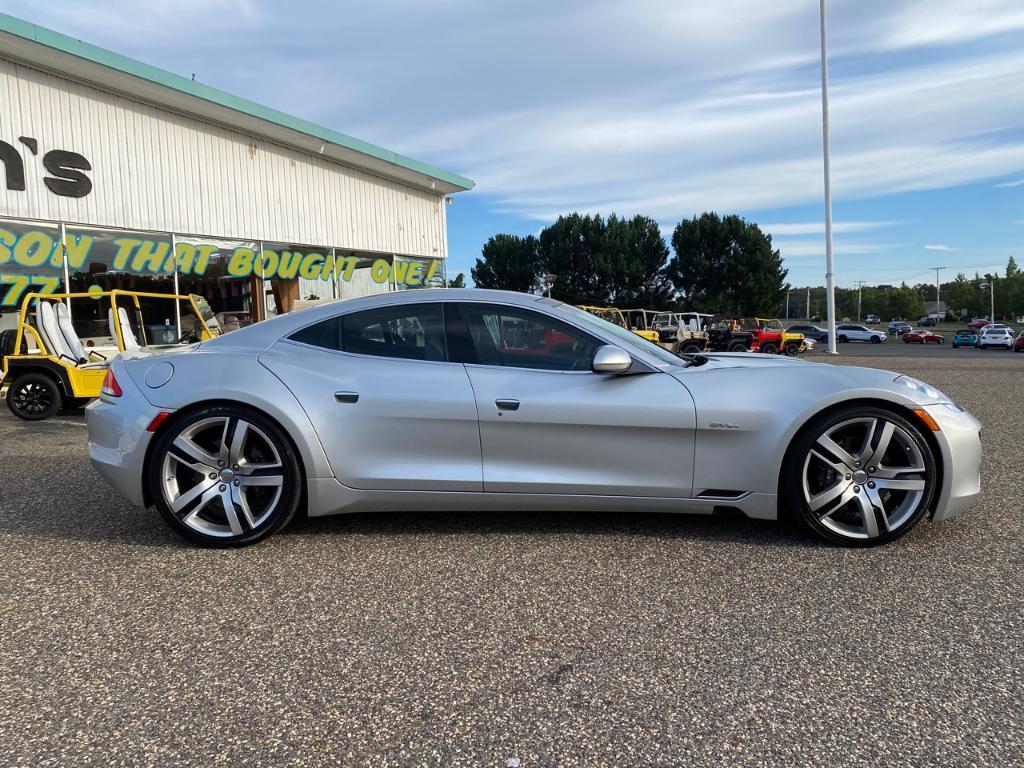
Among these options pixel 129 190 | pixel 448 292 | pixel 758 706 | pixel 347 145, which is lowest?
pixel 758 706

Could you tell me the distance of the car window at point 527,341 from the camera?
3.61 metres

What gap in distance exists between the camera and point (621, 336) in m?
3.71

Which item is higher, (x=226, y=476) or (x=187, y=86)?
(x=187, y=86)

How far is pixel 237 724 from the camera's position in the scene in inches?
82.0

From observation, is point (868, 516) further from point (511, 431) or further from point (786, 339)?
point (786, 339)

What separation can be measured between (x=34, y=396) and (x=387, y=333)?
7.60 m

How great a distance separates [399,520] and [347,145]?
13.4 m

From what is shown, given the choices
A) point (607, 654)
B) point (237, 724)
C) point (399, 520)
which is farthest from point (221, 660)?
point (399, 520)

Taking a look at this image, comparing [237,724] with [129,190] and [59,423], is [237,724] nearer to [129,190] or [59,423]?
[59,423]

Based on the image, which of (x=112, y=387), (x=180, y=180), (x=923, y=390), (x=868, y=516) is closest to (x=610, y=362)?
(x=868, y=516)

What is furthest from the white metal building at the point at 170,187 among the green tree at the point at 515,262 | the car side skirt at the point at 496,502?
the green tree at the point at 515,262

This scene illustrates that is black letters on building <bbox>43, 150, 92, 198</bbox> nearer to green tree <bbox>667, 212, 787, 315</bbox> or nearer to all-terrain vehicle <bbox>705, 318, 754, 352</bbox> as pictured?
all-terrain vehicle <bbox>705, 318, 754, 352</bbox>

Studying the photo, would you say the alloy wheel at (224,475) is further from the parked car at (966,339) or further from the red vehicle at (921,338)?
the red vehicle at (921,338)

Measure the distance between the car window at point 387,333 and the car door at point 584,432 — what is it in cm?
36
